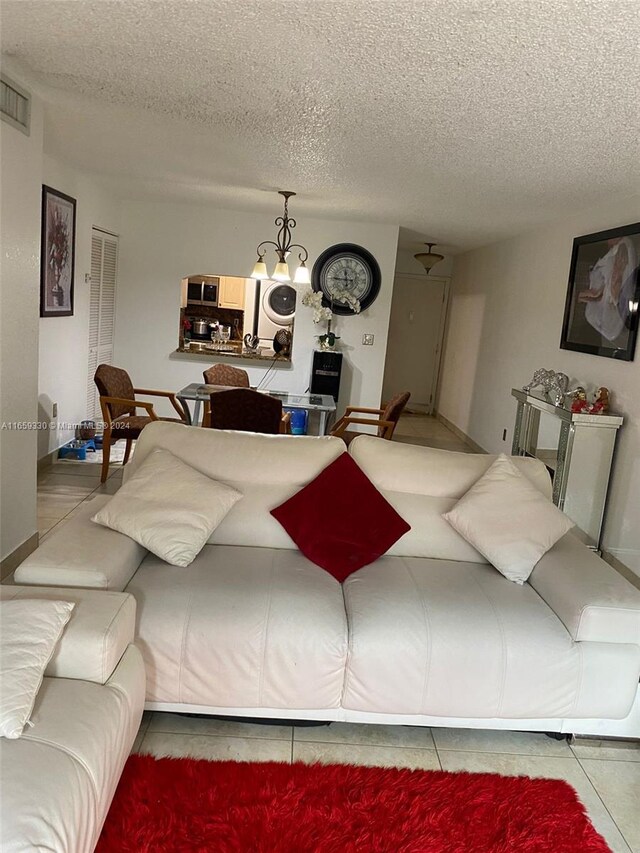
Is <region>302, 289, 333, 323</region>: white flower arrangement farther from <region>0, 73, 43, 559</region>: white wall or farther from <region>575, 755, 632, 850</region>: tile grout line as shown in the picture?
<region>575, 755, 632, 850</region>: tile grout line

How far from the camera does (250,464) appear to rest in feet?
9.55

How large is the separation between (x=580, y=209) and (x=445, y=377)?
455 cm

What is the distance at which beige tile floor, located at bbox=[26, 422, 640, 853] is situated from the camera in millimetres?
2176

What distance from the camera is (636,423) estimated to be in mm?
4051

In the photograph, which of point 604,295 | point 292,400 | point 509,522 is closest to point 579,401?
point 604,295

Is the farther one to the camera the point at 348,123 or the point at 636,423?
the point at 636,423

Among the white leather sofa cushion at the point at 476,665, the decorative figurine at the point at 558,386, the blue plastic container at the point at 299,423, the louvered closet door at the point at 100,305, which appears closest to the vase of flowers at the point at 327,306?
the blue plastic container at the point at 299,423

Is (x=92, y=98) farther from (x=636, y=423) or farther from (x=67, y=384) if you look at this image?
(x=636, y=423)

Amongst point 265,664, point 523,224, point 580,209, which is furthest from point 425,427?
point 265,664

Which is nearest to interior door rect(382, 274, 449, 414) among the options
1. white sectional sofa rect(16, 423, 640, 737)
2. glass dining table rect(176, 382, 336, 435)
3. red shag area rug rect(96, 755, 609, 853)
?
glass dining table rect(176, 382, 336, 435)

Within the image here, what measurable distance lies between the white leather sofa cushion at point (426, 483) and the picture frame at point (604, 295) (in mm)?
1609

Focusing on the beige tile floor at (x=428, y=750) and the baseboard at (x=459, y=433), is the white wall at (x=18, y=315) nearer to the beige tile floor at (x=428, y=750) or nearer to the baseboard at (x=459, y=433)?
the beige tile floor at (x=428, y=750)

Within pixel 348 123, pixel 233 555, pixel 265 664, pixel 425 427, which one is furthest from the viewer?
pixel 425 427

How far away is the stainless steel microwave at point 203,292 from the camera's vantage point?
27.1 feet
